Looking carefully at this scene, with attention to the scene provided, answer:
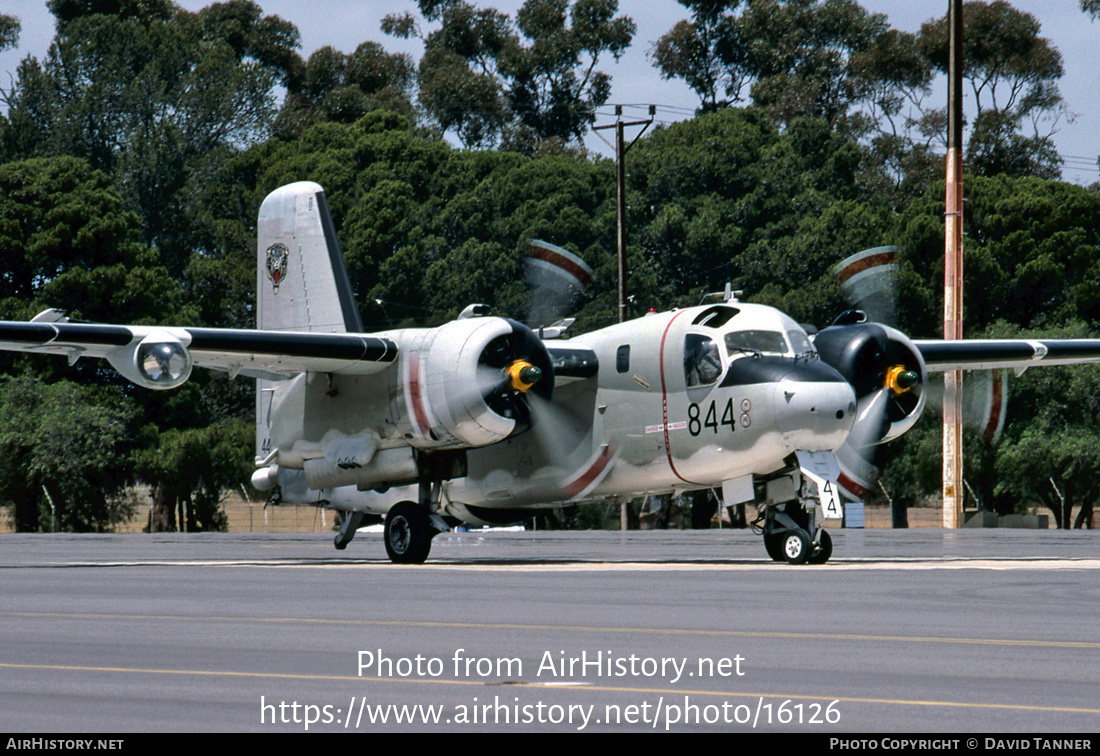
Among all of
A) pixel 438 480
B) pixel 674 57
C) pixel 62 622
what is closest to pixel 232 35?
pixel 674 57

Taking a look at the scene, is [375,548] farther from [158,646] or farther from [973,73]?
[973,73]

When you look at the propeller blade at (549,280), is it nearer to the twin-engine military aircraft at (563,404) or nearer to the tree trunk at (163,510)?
the twin-engine military aircraft at (563,404)

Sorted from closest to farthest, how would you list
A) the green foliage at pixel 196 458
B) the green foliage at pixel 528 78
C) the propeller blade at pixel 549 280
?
1. the propeller blade at pixel 549 280
2. the green foliage at pixel 196 458
3. the green foliage at pixel 528 78

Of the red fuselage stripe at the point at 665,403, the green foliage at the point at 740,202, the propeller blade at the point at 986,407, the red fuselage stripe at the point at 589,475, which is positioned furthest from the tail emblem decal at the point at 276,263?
the green foliage at the point at 740,202

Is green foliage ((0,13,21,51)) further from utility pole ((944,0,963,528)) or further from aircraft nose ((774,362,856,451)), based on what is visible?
aircraft nose ((774,362,856,451))

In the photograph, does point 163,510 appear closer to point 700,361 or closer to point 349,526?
point 349,526

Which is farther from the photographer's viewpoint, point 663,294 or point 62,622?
point 663,294

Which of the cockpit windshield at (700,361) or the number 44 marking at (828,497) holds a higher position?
the cockpit windshield at (700,361)

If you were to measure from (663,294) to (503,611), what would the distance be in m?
54.6

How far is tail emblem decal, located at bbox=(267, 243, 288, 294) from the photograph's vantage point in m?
27.7

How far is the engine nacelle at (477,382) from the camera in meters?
21.4

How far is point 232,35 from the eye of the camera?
304ft

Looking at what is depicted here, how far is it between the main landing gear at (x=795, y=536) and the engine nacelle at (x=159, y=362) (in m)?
8.94

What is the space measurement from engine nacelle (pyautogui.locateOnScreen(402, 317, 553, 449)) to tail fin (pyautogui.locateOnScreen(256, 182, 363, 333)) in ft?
16.7
